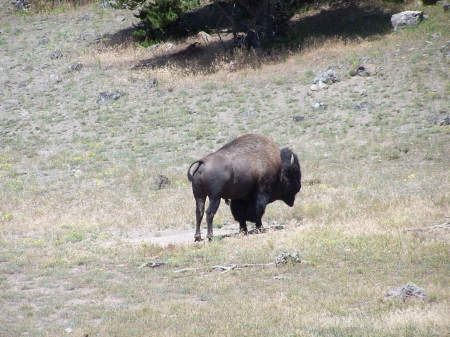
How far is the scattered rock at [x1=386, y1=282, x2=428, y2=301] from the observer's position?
26.5 feet

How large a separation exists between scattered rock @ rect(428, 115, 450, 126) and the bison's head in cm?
1039

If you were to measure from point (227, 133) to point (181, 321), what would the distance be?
17.9 metres

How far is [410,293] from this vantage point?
26.7 ft

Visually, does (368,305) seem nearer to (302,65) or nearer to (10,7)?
(302,65)

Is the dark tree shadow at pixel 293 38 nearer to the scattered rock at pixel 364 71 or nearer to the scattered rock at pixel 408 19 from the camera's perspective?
the scattered rock at pixel 408 19

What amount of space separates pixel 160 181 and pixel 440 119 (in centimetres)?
1136

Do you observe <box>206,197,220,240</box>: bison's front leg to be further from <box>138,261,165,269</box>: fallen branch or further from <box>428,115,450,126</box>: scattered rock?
<box>428,115,450,126</box>: scattered rock

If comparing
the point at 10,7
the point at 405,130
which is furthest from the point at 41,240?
the point at 10,7

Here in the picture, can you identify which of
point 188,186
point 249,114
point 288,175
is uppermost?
point 288,175

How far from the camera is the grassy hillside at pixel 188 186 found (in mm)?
8570

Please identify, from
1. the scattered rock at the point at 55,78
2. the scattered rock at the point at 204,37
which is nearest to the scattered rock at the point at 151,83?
the scattered rock at the point at 55,78

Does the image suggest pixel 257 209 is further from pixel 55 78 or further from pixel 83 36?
pixel 83 36

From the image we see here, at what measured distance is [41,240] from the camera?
46.8 feet

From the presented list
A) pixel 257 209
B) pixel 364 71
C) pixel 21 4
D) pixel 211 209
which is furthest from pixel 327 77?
pixel 21 4
